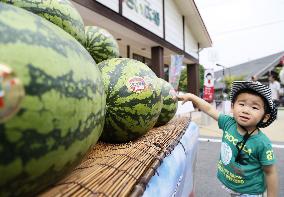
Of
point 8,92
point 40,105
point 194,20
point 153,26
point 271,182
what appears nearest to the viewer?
point 8,92

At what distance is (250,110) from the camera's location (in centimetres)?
224

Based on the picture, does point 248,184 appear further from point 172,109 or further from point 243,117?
point 172,109

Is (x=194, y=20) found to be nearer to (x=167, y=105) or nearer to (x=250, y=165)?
(x=167, y=105)

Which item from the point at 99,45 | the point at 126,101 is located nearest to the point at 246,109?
the point at 126,101

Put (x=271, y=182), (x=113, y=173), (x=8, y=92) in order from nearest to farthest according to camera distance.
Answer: (x=8, y=92) → (x=113, y=173) → (x=271, y=182)

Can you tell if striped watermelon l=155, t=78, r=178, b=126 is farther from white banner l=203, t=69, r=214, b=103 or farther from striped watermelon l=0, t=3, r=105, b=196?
white banner l=203, t=69, r=214, b=103

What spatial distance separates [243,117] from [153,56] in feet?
29.9

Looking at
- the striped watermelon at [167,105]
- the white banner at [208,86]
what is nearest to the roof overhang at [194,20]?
the white banner at [208,86]

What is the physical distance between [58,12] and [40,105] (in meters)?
1.08

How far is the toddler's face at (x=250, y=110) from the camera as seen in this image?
2.23 m

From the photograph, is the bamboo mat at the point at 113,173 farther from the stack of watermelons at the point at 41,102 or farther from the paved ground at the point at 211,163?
the paved ground at the point at 211,163

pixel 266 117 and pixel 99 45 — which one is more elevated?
pixel 99 45

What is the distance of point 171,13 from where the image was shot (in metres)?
12.5

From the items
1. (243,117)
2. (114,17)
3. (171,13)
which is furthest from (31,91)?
(171,13)
